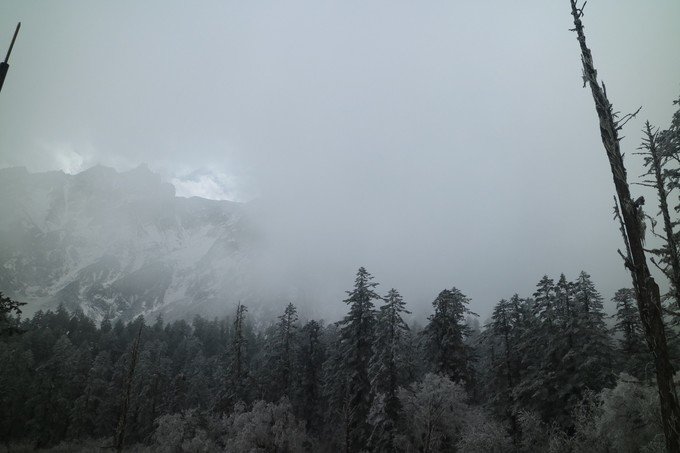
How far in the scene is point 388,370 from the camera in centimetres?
3462

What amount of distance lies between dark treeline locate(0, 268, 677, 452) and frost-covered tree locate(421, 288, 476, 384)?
0.13 meters

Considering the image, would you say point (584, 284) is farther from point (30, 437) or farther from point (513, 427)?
point (30, 437)

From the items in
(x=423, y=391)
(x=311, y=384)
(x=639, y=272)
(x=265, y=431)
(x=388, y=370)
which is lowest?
(x=265, y=431)

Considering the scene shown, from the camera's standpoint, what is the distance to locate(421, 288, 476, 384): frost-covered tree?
3666 centimetres

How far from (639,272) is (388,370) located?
30.8 metres

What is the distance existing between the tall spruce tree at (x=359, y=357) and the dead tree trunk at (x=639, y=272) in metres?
32.1

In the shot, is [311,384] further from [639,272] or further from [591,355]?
[639,272]

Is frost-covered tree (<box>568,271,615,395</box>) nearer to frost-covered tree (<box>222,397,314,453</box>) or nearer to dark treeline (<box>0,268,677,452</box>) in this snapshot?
dark treeline (<box>0,268,677,452</box>)

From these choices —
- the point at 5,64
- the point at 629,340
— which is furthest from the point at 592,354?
the point at 5,64

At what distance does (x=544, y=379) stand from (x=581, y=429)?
22.2 feet

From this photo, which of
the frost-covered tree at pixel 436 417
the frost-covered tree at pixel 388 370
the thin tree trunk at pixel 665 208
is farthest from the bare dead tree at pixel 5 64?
the frost-covered tree at pixel 388 370

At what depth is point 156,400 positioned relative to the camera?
6725 cm

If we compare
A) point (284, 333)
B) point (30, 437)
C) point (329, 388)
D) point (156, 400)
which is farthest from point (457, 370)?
point (30, 437)

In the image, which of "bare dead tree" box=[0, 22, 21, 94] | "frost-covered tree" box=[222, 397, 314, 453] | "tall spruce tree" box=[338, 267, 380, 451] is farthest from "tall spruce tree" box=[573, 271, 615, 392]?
"bare dead tree" box=[0, 22, 21, 94]
